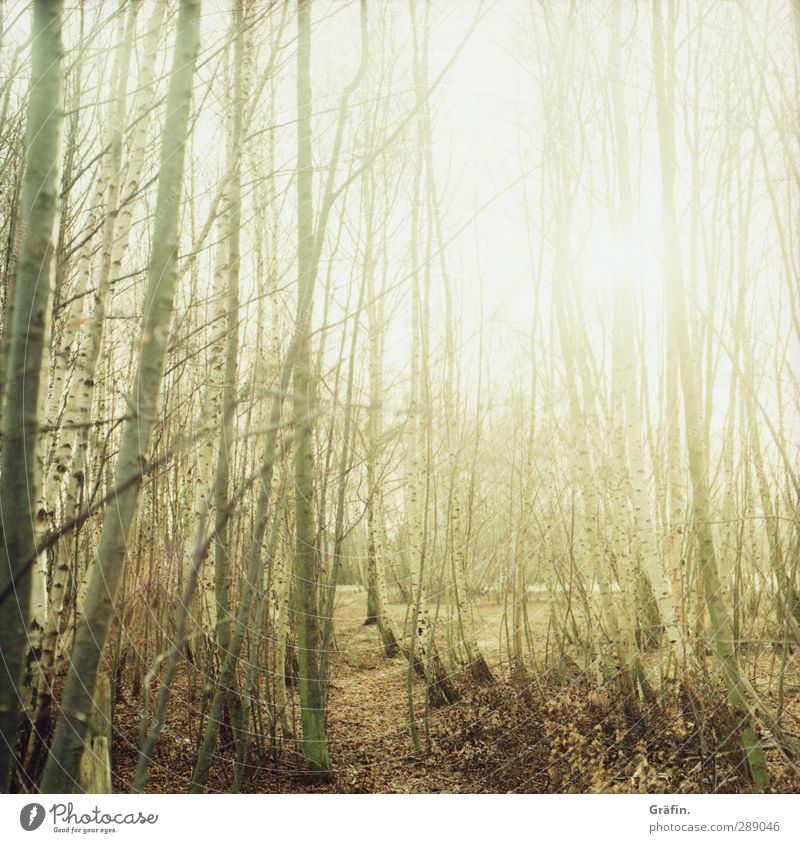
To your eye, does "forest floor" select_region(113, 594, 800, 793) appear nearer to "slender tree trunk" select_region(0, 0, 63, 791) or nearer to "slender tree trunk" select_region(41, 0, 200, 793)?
"slender tree trunk" select_region(41, 0, 200, 793)

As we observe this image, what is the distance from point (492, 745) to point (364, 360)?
150cm

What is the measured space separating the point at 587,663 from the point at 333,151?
240 centimetres

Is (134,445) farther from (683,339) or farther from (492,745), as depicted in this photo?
(683,339)

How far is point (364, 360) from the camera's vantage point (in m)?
2.24

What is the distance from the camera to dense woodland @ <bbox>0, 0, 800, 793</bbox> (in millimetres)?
1866

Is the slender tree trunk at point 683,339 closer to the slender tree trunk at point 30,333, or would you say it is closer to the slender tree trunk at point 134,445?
the slender tree trunk at point 134,445

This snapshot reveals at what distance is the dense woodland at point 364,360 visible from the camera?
187 cm

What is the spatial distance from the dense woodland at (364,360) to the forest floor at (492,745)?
0.01 metres

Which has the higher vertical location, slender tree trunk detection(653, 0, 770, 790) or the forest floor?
slender tree trunk detection(653, 0, 770, 790)

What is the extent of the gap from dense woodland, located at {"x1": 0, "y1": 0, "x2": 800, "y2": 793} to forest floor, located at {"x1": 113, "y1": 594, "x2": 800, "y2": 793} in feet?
0.04

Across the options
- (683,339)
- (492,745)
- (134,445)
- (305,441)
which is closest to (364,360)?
(305,441)

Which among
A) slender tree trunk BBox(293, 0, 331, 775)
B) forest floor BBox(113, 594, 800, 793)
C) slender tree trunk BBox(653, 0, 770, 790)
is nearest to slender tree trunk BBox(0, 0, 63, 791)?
forest floor BBox(113, 594, 800, 793)

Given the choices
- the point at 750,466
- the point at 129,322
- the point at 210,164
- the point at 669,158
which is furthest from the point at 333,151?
the point at 750,466
